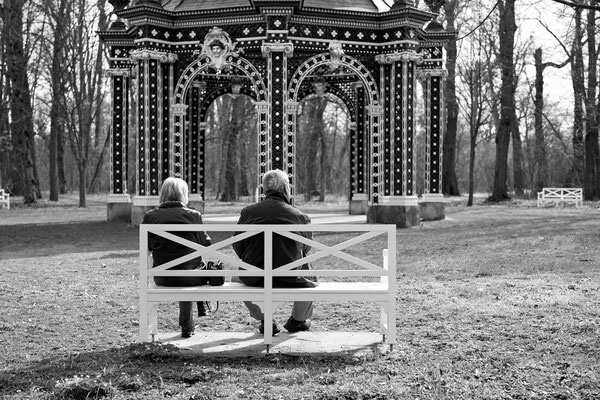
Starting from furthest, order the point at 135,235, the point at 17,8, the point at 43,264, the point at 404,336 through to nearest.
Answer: the point at 17,8, the point at 135,235, the point at 43,264, the point at 404,336

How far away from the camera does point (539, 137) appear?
4425 cm

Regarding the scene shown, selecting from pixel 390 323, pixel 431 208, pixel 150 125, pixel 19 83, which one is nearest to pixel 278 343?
pixel 390 323

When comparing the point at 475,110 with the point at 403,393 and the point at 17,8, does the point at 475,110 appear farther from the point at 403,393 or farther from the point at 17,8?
the point at 403,393

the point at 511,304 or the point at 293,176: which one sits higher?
the point at 293,176

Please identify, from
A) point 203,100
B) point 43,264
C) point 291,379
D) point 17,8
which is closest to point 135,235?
point 43,264

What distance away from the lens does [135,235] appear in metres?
19.8

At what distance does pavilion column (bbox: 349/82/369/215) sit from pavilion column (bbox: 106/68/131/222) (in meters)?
7.63

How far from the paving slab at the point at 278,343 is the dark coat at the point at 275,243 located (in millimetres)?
524

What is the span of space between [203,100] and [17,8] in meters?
13.2

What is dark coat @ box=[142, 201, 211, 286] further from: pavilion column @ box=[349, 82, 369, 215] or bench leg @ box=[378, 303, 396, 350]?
pavilion column @ box=[349, 82, 369, 215]

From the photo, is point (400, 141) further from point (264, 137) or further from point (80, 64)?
point (80, 64)

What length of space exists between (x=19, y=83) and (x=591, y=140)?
2752 centimetres

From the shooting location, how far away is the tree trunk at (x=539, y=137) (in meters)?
41.0

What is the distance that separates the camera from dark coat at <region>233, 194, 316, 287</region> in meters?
6.85
